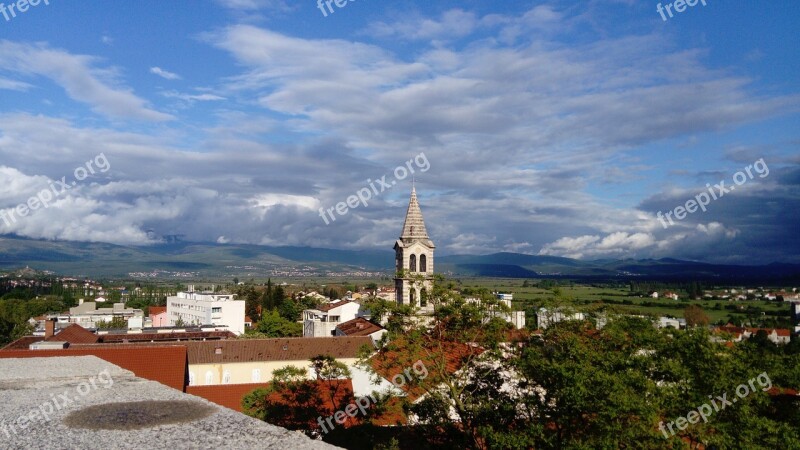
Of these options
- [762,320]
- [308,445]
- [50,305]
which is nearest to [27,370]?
[308,445]

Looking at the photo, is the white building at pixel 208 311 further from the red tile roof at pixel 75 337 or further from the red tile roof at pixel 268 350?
the red tile roof at pixel 268 350

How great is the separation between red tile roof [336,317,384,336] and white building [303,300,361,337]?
7.07 meters

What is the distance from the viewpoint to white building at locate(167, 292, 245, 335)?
9181 centimetres

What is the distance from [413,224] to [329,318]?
29.0 m

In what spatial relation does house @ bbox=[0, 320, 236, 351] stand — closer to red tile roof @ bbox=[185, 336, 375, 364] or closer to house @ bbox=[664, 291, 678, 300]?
red tile roof @ bbox=[185, 336, 375, 364]

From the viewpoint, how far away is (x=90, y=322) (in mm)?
103562

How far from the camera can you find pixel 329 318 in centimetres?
7581

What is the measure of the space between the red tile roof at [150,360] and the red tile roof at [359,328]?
23.1m

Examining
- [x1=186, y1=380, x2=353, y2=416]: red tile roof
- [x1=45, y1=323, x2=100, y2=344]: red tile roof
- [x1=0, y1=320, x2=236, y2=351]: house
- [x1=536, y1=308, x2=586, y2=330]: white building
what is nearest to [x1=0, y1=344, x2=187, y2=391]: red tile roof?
[x1=186, y1=380, x2=353, y2=416]: red tile roof

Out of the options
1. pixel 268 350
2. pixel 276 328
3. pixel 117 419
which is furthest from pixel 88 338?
pixel 117 419

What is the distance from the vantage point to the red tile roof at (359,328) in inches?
2137

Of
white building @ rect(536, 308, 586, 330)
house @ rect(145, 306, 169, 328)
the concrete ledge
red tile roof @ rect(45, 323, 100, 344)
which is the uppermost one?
white building @ rect(536, 308, 586, 330)

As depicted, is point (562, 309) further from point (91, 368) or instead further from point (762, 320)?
point (762, 320)

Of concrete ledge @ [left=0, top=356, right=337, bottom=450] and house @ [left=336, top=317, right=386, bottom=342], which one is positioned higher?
concrete ledge @ [left=0, top=356, right=337, bottom=450]
